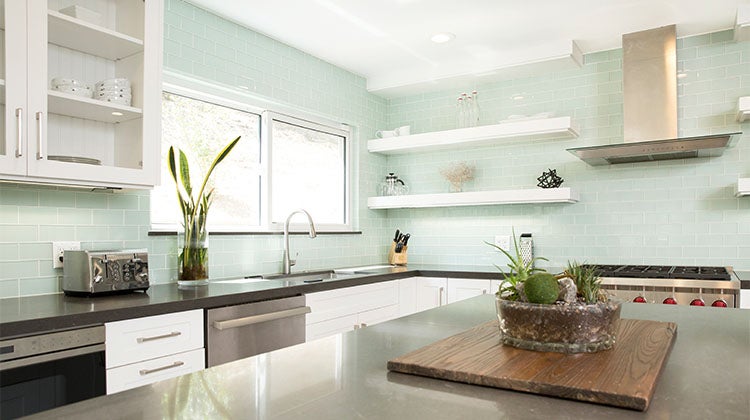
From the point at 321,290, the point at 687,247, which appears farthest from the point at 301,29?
the point at 687,247

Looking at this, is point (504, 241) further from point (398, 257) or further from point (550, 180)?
point (398, 257)

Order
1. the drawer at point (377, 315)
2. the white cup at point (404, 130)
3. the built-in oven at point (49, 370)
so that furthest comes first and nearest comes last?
the white cup at point (404, 130)
the drawer at point (377, 315)
the built-in oven at point (49, 370)

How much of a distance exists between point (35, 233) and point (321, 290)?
4.73 feet

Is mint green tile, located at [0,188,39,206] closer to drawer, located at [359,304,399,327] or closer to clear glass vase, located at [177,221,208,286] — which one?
clear glass vase, located at [177,221,208,286]

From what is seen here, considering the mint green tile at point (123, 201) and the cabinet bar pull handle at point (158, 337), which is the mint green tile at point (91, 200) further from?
the cabinet bar pull handle at point (158, 337)

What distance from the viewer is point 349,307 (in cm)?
336

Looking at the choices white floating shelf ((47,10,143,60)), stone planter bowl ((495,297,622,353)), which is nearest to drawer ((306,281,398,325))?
white floating shelf ((47,10,143,60))

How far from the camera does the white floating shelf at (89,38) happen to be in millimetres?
2273

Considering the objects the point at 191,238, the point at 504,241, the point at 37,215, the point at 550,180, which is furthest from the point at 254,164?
the point at 550,180

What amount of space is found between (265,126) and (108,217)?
1370 mm

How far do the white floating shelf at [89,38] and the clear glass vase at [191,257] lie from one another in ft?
3.02

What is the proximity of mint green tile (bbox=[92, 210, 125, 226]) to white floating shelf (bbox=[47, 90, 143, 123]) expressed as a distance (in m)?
0.46

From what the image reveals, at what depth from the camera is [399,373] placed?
1.04 metres

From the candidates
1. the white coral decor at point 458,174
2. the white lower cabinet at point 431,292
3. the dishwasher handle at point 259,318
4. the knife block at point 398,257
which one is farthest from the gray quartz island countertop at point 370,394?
the knife block at point 398,257
